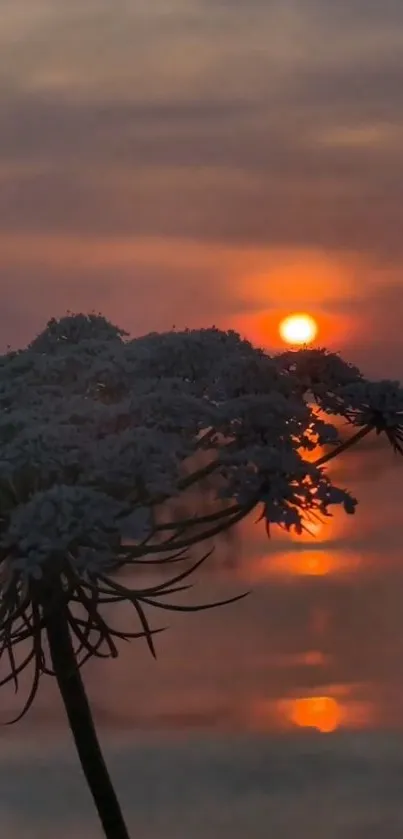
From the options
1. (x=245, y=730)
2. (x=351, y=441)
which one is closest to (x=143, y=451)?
(x=351, y=441)

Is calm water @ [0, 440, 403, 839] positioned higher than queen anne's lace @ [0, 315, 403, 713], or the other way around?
queen anne's lace @ [0, 315, 403, 713]

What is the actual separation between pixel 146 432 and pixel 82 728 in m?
1.02

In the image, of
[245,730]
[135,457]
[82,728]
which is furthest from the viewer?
[245,730]

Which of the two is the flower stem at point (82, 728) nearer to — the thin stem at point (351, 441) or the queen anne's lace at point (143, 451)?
the queen anne's lace at point (143, 451)

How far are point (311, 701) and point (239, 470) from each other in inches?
315

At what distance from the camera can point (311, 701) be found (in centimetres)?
1098

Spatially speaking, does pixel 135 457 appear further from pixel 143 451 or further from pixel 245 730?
pixel 245 730

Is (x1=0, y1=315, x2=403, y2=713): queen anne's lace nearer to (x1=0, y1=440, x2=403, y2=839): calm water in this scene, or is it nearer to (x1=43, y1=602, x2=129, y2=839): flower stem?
(x1=43, y1=602, x2=129, y2=839): flower stem

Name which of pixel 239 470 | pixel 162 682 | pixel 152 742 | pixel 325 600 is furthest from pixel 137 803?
pixel 325 600

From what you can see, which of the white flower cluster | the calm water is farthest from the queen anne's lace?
the calm water

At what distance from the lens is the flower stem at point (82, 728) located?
3.76 metres

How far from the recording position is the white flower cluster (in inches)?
124

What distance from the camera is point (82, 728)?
3.77 meters

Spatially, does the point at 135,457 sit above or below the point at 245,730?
above
